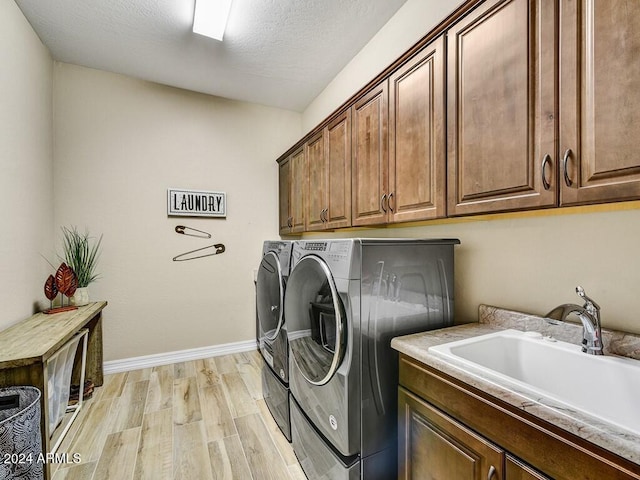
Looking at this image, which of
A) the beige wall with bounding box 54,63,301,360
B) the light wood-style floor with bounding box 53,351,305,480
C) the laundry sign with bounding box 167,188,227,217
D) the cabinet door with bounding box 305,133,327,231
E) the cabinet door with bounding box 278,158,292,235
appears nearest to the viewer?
the light wood-style floor with bounding box 53,351,305,480

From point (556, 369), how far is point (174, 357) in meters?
3.05

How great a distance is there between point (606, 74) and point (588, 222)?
1.82 feet

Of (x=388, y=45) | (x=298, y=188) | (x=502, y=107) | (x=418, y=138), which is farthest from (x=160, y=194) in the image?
(x=502, y=107)

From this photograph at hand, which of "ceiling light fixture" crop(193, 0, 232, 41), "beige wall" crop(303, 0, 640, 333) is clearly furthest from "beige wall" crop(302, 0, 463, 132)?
"ceiling light fixture" crop(193, 0, 232, 41)

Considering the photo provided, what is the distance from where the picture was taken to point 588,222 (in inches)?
45.0

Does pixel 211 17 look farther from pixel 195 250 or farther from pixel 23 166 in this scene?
pixel 195 250

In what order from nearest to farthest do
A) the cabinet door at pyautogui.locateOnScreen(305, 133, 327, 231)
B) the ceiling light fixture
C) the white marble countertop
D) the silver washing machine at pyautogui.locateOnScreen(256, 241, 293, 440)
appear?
1. the white marble countertop
2. the silver washing machine at pyautogui.locateOnScreen(256, 241, 293, 440)
3. the ceiling light fixture
4. the cabinet door at pyautogui.locateOnScreen(305, 133, 327, 231)

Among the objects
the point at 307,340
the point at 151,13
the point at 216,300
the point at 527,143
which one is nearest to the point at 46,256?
the point at 216,300

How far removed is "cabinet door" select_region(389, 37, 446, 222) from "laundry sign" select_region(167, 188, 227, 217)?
209 cm

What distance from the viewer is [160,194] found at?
2922mm

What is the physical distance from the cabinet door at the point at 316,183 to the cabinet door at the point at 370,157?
17.0 inches

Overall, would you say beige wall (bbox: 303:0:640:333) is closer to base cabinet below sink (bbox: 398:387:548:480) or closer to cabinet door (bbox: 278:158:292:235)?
base cabinet below sink (bbox: 398:387:548:480)

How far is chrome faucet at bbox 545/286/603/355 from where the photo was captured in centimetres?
100

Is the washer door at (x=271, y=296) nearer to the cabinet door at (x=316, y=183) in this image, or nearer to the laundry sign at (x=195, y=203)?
the cabinet door at (x=316, y=183)
